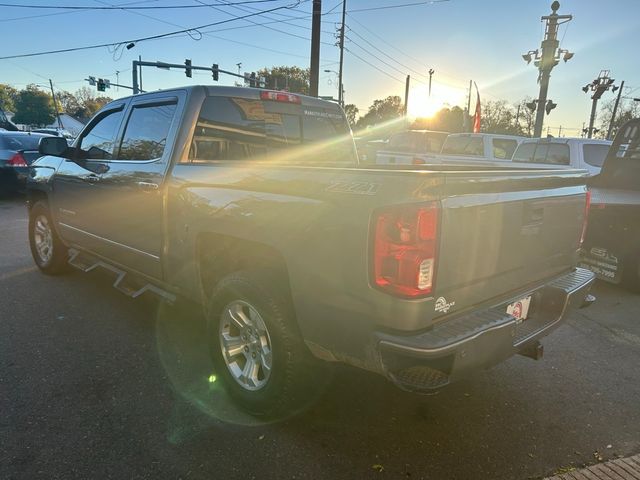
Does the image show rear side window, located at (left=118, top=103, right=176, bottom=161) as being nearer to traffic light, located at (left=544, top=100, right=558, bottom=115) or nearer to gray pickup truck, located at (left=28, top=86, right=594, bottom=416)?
gray pickup truck, located at (left=28, top=86, right=594, bottom=416)

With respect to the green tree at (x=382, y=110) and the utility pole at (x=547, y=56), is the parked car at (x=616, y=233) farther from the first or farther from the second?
the green tree at (x=382, y=110)

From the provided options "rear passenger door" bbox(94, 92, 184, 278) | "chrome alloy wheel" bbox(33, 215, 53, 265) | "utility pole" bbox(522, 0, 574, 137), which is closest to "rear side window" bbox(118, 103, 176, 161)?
"rear passenger door" bbox(94, 92, 184, 278)

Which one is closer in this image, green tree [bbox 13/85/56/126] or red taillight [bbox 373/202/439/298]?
red taillight [bbox 373/202/439/298]

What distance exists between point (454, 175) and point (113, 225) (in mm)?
3048

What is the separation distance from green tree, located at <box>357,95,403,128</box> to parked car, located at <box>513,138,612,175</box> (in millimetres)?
64931

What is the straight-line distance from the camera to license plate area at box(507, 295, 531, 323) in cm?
249

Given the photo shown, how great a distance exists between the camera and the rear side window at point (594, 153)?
8812 millimetres

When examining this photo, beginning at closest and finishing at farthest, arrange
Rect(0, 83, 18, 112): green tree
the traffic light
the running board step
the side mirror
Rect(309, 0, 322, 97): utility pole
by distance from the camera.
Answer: the running board step < the side mirror < Rect(309, 0, 322, 97): utility pole < the traffic light < Rect(0, 83, 18, 112): green tree

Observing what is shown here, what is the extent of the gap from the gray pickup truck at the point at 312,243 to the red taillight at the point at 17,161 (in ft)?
27.9

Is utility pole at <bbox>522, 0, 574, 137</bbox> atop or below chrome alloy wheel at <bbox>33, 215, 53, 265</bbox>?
atop

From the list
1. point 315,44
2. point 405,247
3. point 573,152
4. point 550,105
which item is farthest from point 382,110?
point 405,247

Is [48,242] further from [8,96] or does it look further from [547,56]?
[8,96]

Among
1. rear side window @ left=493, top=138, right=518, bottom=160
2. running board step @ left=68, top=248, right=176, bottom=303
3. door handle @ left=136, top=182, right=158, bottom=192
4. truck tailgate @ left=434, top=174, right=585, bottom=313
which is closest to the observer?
truck tailgate @ left=434, top=174, right=585, bottom=313

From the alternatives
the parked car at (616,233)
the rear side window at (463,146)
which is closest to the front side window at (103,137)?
the parked car at (616,233)
